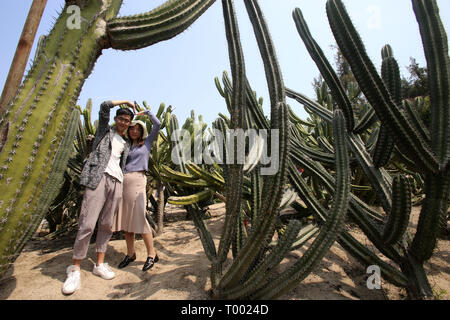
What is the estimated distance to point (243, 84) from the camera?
194 centimetres

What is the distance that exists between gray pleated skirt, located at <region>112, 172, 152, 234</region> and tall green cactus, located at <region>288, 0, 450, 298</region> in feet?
6.99

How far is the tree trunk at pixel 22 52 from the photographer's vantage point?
232 centimetres

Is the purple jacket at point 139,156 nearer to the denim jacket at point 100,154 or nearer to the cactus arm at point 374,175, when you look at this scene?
the denim jacket at point 100,154

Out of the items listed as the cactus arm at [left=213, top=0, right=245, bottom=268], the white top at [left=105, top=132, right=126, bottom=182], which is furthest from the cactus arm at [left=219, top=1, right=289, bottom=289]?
the white top at [left=105, top=132, right=126, bottom=182]

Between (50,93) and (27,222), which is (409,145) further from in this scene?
(27,222)

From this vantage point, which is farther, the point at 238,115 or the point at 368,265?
the point at 238,115

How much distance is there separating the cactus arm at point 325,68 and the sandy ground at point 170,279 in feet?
4.60

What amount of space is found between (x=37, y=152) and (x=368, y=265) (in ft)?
8.53

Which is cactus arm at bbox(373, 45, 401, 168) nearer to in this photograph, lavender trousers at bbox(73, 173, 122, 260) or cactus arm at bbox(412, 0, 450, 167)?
cactus arm at bbox(412, 0, 450, 167)

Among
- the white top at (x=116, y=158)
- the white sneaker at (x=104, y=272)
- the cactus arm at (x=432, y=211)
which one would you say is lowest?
the white sneaker at (x=104, y=272)

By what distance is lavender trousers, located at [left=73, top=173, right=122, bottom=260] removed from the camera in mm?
2486

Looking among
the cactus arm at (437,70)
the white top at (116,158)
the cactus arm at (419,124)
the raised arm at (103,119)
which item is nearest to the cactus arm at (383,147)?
the cactus arm at (419,124)

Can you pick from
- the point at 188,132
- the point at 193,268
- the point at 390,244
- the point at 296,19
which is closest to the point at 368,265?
the point at 390,244
